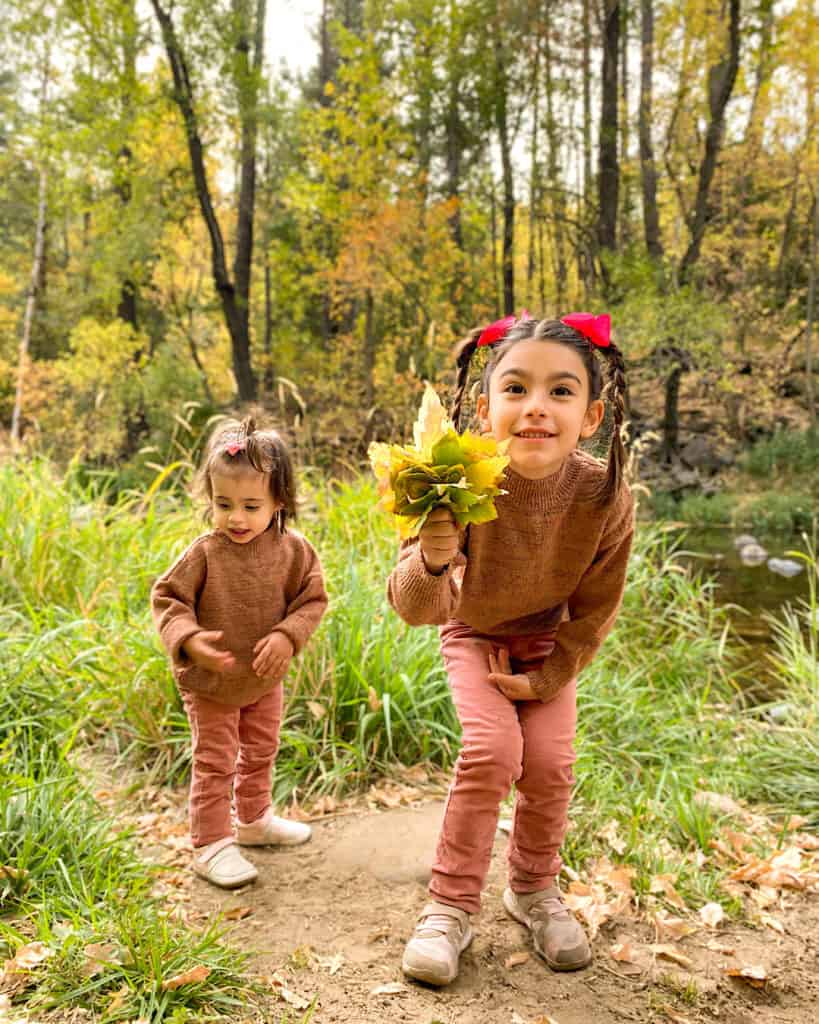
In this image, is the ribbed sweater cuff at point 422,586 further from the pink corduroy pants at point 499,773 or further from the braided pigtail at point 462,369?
the braided pigtail at point 462,369

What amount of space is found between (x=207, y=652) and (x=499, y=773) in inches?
34.3

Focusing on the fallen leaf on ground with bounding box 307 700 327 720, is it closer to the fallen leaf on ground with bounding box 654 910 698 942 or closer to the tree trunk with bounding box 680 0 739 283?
the fallen leaf on ground with bounding box 654 910 698 942

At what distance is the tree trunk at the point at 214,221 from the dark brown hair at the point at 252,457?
1292cm

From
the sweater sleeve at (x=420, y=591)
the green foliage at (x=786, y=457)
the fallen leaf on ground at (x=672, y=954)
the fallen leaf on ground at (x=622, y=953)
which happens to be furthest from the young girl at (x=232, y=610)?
the green foliage at (x=786, y=457)

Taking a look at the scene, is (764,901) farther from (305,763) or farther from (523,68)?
(523,68)

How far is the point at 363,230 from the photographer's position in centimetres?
1695

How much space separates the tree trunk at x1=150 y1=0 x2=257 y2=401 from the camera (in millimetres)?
13445

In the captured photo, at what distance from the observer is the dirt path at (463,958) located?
1877 mm

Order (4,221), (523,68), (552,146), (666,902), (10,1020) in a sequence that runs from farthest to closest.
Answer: (4,221)
(552,146)
(523,68)
(666,902)
(10,1020)

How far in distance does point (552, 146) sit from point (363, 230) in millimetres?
6023

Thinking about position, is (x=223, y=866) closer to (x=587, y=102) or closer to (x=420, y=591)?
(x=420, y=591)

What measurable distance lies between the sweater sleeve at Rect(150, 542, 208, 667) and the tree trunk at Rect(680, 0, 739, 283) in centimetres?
1377

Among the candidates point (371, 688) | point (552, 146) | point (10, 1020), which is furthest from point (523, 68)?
point (10, 1020)

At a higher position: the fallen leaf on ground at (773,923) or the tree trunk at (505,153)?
the tree trunk at (505,153)
